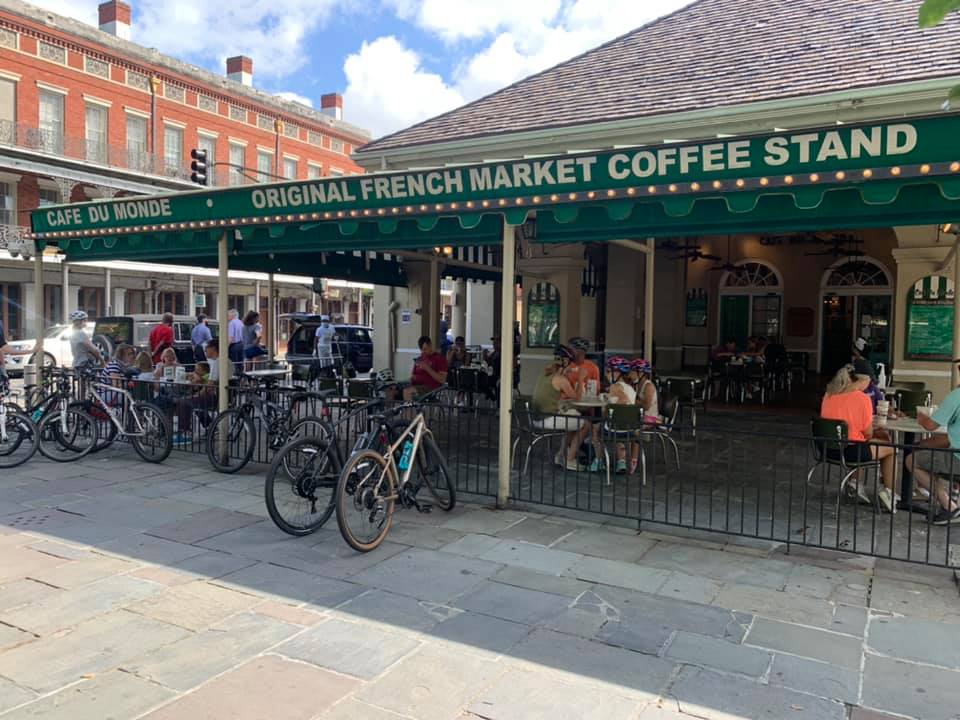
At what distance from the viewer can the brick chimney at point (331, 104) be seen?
44.0 m

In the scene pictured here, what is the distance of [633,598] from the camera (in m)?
4.62

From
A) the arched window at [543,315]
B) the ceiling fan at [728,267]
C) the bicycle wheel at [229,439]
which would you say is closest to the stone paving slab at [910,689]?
the bicycle wheel at [229,439]

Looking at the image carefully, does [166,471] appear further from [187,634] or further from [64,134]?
[64,134]

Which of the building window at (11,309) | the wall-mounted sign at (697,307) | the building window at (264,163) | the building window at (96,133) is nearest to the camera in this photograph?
the wall-mounted sign at (697,307)

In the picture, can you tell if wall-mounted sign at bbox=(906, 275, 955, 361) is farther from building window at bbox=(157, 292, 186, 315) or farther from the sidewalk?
building window at bbox=(157, 292, 186, 315)

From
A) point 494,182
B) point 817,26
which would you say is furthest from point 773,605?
point 817,26

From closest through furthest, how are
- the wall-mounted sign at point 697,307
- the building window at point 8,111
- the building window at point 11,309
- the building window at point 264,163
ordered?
the wall-mounted sign at point 697,307, the building window at point 8,111, the building window at point 11,309, the building window at point 264,163

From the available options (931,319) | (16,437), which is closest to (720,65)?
(931,319)

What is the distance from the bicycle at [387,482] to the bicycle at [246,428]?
1.97 meters

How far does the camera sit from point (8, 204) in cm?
2641

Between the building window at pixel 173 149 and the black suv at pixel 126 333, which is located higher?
the building window at pixel 173 149

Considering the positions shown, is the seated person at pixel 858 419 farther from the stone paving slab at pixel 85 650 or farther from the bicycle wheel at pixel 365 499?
the stone paving slab at pixel 85 650

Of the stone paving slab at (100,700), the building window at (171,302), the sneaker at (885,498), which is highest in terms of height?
the building window at (171,302)

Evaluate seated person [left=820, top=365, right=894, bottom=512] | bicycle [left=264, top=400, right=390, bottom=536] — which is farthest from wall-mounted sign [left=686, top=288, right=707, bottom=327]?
bicycle [left=264, top=400, right=390, bottom=536]
